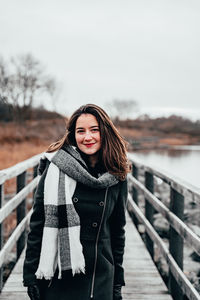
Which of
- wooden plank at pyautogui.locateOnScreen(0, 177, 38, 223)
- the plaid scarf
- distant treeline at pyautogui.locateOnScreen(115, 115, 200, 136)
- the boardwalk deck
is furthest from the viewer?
distant treeline at pyautogui.locateOnScreen(115, 115, 200, 136)

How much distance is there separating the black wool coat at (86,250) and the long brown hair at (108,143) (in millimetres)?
130

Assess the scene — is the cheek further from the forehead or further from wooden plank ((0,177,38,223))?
wooden plank ((0,177,38,223))

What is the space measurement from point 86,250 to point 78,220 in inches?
7.1

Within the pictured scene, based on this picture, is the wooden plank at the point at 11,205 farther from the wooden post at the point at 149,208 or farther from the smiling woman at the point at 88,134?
the wooden post at the point at 149,208

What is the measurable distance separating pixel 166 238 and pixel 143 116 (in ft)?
227

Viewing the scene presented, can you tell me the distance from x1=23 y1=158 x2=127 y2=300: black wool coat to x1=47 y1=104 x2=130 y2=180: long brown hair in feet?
0.43

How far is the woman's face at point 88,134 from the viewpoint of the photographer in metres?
1.83

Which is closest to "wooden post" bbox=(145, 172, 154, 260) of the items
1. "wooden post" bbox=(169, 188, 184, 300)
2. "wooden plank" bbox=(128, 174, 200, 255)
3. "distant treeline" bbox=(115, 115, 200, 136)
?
"wooden plank" bbox=(128, 174, 200, 255)

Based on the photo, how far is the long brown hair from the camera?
72.1 inches

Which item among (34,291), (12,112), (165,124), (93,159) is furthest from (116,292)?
(165,124)

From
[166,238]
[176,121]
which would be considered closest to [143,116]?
[176,121]

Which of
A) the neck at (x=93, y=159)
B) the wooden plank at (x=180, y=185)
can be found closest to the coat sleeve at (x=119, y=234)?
the neck at (x=93, y=159)

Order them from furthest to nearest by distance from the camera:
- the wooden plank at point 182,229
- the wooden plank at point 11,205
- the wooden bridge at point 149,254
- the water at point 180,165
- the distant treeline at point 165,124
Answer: the distant treeline at point 165,124 < the water at point 180,165 < the wooden plank at point 11,205 < the wooden bridge at point 149,254 < the wooden plank at point 182,229

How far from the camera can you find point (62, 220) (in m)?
1.69
